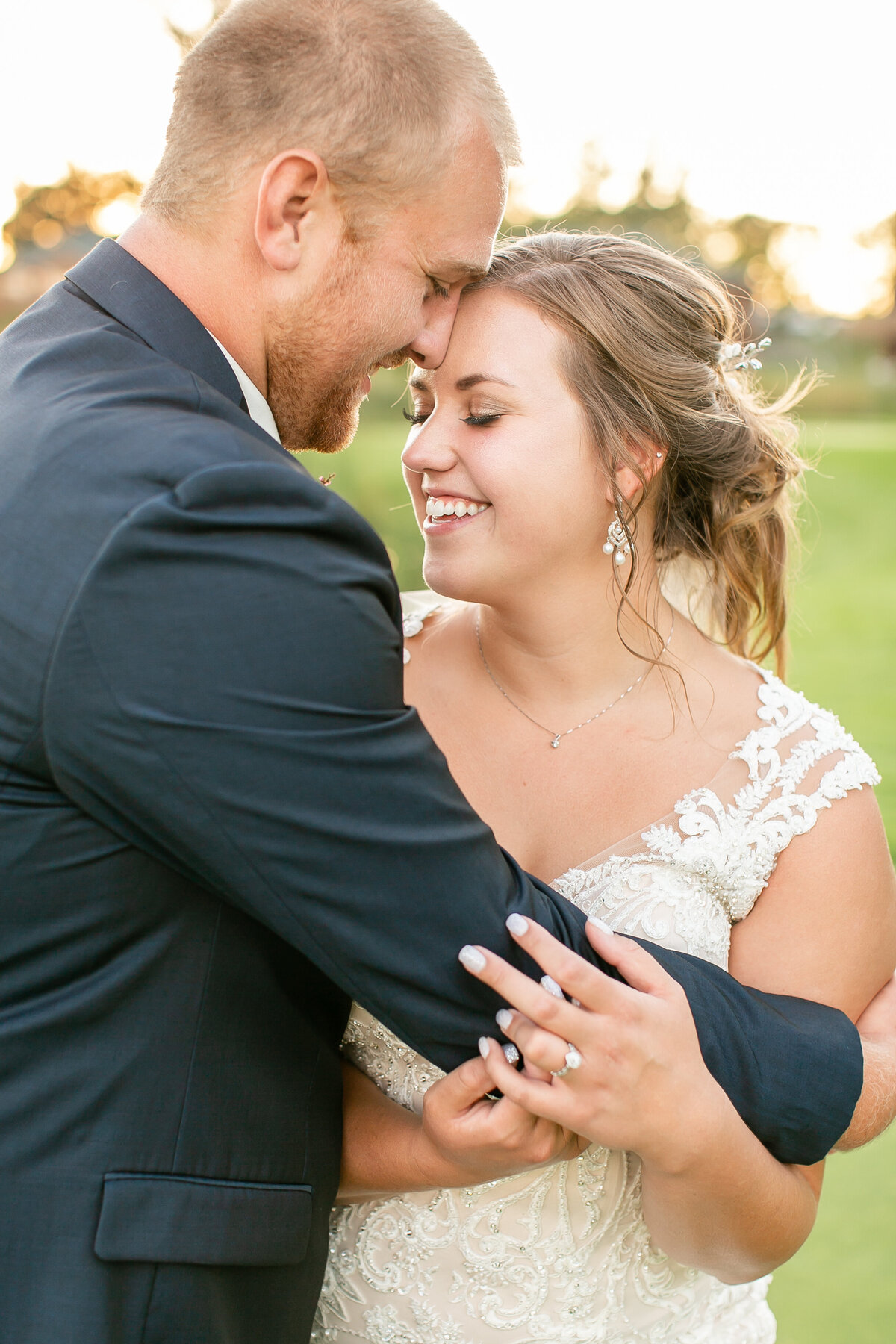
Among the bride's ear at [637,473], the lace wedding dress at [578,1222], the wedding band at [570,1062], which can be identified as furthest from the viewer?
the bride's ear at [637,473]

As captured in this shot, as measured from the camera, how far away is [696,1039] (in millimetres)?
1735

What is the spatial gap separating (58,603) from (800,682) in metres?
14.4

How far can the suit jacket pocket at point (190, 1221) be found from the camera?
1.52 m

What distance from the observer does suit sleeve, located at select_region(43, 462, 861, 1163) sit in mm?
1352

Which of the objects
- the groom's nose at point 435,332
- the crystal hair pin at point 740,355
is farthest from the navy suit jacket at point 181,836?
the crystal hair pin at point 740,355

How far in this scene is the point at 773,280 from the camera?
55.8 m

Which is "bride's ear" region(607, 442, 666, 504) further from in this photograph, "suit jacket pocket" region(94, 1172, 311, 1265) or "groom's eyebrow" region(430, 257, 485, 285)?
"suit jacket pocket" region(94, 1172, 311, 1265)

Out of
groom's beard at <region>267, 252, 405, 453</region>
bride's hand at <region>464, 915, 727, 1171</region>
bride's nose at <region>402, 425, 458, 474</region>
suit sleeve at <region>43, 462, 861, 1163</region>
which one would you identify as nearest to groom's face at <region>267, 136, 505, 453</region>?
groom's beard at <region>267, 252, 405, 453</region>

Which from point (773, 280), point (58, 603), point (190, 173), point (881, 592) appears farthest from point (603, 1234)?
point (773, 280)

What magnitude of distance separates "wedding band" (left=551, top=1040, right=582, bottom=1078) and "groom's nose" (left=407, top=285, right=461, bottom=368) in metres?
1.37

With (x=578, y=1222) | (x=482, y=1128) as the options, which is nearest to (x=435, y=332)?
(x=482, y=1128)

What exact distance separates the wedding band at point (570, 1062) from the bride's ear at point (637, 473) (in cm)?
140

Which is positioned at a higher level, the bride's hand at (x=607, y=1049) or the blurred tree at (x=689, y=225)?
the blurred tree at (x=689, y=225)

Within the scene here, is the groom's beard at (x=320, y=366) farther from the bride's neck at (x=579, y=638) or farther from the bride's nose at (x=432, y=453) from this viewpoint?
the bride's neck at (x=579, y=638)
